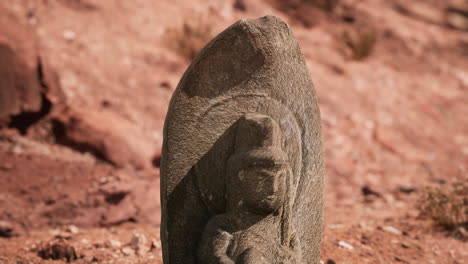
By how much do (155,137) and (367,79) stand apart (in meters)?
3.29

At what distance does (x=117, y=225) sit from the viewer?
390cm

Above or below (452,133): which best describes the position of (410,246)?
above

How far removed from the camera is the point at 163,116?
Result: 17.6 ft

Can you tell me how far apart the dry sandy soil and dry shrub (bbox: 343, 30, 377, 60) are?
0.09 ft

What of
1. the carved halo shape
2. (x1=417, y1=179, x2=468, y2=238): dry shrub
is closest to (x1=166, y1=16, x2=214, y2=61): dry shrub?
(x1=417, y1=179, x2=468, y2=238): dry shrub

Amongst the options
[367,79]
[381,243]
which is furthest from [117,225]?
[367,79]

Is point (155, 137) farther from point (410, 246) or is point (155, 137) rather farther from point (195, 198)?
point (195, 198)

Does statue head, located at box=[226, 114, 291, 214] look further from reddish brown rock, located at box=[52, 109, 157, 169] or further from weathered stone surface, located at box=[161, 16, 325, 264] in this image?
reddish brown rock, located at box=[52, 109, 157, 169]

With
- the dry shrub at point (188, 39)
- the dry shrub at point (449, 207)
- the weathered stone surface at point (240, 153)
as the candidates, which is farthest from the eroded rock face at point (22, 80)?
the dry shrub at point (449, 207)

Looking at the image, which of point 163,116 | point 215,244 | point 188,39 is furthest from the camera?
point 188,39

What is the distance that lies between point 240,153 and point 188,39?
4.17m

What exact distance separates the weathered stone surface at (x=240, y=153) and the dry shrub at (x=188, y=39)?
12.5 feet

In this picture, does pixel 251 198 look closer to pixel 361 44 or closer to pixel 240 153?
pixel 240 153

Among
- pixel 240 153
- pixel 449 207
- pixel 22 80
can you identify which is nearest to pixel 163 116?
pixel 22 80
